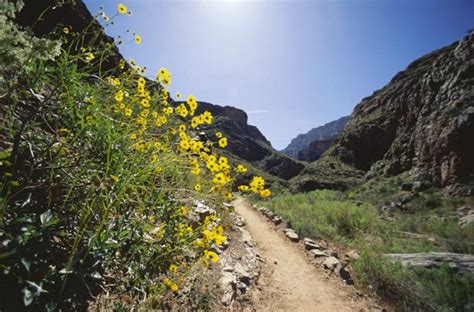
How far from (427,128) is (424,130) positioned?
42 centimetres

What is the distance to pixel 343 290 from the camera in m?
4.34

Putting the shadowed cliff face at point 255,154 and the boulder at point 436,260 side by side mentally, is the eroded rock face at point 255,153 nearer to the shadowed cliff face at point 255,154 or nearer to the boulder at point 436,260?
the shadowed cliff face at point 255,154

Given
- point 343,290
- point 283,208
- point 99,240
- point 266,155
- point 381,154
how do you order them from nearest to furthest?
point 99,240 → point 343,290 → point 283,208 → point 381,154 → point 266,155

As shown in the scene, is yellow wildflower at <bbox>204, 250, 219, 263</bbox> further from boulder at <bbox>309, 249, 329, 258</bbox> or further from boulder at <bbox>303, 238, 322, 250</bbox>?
boulder at <bbox>303, 238, 322, 250</bbox>

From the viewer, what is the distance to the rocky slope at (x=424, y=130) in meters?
16.5

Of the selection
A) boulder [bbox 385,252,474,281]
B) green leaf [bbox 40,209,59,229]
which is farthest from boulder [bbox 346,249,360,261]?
green leaf [bbox 40,209,59,229]

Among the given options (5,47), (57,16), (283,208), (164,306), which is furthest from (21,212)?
(57,16)

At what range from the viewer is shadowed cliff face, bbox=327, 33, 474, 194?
1645cm

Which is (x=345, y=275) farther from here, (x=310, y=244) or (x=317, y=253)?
(x=310, y=244)

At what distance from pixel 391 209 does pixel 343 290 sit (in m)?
11.0

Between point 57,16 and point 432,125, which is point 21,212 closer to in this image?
point 57,16

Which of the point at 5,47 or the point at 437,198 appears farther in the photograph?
the point at 437,198

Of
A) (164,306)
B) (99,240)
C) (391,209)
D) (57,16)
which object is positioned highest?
(57,16)

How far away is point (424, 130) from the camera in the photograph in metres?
22.0
